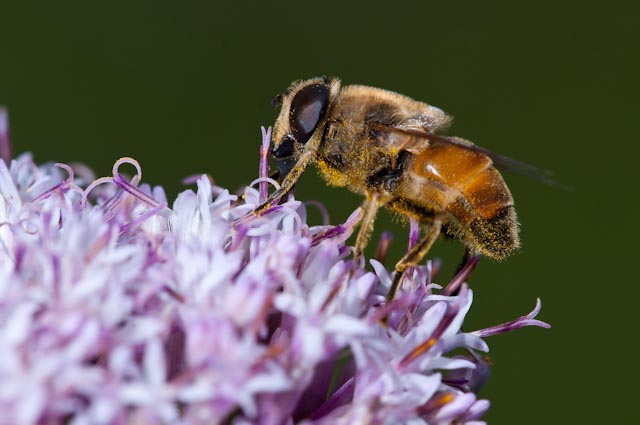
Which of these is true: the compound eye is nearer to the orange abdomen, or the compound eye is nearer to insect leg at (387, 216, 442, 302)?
Result: the orange abdomen

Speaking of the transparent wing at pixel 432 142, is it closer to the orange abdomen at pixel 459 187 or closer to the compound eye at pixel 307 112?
the orange abdomen at pixel 459 187

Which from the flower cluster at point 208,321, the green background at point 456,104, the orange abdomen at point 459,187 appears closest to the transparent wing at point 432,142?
the orange abdomen at point 459,187

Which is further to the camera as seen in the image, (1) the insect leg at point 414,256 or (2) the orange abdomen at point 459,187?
(2) the orange abdomen at point 459,187

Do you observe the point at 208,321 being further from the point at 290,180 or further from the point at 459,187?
the point at 459,187

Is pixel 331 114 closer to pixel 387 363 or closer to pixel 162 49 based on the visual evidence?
pixel 387 363

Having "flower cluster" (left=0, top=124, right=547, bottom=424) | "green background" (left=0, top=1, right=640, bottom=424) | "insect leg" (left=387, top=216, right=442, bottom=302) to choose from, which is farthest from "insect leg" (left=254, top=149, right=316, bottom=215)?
"green background" (left=0, top=1, right=640, bottom=424)

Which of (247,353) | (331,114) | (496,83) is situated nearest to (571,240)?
(496,83)
